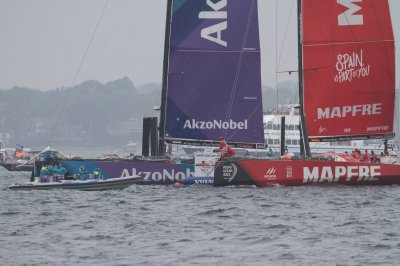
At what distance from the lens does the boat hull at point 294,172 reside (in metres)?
42.4

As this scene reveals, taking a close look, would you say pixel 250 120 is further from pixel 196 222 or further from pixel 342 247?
pixel 342 247

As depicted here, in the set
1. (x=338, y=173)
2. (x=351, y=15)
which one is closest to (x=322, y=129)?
(x=338, y=173)

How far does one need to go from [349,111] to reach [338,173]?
4069 mm

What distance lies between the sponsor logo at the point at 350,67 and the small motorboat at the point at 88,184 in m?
10.9

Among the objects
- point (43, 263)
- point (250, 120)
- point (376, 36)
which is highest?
point (376, 36)

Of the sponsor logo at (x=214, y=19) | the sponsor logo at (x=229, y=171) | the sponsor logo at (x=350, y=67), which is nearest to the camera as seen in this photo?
the sponsor logo at (x=229, y=171)

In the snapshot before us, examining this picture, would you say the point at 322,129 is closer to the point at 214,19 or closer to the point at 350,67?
the point at 350,67

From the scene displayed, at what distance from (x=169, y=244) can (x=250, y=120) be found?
21683mm

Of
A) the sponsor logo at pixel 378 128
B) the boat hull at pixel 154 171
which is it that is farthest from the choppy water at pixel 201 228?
the sponsor logo at pixel 378 128

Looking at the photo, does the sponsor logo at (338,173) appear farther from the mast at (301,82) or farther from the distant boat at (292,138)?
the distant boat at (292,138)

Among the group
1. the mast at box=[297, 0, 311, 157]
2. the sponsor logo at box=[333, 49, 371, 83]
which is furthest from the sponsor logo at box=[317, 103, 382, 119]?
the sponsor logo at box=[333, 49, 371, 83]

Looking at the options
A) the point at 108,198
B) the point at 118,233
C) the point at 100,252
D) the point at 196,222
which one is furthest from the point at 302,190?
the point at 100,252

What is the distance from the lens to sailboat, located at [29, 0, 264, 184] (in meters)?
45.5

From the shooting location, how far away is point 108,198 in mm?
38125
